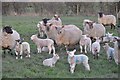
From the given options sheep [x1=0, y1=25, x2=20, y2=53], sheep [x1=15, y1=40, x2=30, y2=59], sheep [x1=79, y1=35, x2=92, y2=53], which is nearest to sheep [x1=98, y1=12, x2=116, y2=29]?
sheep [x1=79, y1=35, x2=92, y2=53]

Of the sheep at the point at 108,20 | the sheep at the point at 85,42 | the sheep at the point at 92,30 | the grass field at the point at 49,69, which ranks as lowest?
the grass field at the point at 49,69

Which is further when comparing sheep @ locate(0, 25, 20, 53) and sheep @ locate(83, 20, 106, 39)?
sheep @ locate(83, 20, 106, 39)

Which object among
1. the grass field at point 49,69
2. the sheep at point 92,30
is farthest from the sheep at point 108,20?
the grass field at point 49,69

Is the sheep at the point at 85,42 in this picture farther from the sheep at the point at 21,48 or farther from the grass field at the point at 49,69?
the sheep at the point at 21,48

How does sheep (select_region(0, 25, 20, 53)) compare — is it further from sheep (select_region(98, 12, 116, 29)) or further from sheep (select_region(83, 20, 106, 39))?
→ sheep (select_region(98, 12, 116, 29))

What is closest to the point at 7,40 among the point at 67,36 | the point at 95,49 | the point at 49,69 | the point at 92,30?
the point at 67,36

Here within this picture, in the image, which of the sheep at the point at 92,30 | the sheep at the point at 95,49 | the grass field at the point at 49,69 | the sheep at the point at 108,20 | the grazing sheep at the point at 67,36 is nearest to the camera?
the grass field at the point at 49,69

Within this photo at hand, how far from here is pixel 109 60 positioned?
870 centimetres

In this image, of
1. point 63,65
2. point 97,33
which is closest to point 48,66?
point 63,65

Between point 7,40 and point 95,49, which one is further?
point 7,40

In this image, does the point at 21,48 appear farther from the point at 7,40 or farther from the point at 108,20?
the point at 108,20

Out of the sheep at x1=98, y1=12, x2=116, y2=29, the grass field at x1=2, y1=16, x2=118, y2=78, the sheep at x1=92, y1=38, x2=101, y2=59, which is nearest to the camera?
the grass field at x1=2, y1=16, x2=118, y2=78

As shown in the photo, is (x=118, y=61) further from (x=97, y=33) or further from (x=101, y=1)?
(x=101, y=1)

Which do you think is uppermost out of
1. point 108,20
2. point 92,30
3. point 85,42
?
point 108,20
